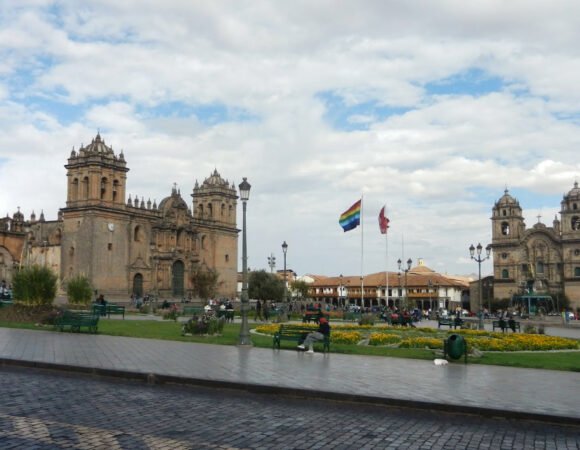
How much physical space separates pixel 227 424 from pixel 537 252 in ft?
290

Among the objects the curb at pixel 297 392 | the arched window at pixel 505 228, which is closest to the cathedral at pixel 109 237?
the curb at pixel 297 392

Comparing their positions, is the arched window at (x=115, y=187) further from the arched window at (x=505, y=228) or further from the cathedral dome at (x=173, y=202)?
the arched window at (x=505, y=228)

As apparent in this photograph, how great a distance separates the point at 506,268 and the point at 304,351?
263 ft

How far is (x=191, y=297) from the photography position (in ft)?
236

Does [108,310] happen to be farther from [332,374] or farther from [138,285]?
[138,285]

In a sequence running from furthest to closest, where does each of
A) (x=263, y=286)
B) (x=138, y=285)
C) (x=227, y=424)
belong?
(x=263, y=286) → (x=138, y=285) → (x=227, y=424)

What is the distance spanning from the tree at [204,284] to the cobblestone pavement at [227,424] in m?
60.8

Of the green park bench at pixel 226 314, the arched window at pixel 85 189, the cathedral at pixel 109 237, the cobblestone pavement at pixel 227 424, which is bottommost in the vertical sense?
the cobblestone pavement at pixel 227 424

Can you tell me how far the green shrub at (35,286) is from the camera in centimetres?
2698

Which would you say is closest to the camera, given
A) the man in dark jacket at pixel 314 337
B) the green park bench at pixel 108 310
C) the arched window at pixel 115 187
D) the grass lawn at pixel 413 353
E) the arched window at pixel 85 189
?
the grass lawn at pixel 413 353

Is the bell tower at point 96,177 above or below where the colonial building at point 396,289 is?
above

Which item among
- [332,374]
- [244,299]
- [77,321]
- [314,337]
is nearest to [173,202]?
[77,321]

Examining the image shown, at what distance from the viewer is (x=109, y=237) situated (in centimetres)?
6225

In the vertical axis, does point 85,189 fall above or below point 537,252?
above
